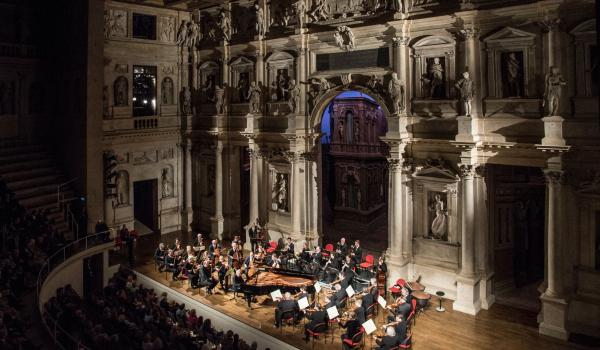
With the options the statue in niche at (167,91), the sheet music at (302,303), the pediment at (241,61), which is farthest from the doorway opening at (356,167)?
the sheet music at (302,303)

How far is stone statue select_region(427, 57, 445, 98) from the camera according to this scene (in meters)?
17.5

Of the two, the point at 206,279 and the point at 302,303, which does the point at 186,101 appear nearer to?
the point at 206,279

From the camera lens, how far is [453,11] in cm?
1667

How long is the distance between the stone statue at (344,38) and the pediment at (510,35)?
546cm

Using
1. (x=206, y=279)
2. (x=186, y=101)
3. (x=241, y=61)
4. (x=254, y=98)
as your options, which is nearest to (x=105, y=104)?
(x=186, y=101)

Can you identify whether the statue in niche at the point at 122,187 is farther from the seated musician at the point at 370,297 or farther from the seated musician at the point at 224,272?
the seated musician at the point at 370,297

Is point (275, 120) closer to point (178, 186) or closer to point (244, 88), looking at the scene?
point (244, 88)

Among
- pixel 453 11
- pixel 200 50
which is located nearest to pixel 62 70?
pixel 200 50

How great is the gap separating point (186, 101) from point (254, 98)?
517cm

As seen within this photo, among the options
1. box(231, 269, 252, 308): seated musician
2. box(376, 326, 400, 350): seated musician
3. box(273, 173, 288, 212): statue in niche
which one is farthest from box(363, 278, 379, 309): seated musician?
box(273, 173, 288, 212): statue in niche

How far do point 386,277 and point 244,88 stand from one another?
12021 millimetres

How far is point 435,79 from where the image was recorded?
17.6 m

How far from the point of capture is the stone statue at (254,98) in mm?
22641

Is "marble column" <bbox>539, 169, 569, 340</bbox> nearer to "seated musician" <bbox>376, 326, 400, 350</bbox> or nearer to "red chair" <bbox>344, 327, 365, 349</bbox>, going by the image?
"seated musician" <bbox>376, 326, 400, 350</bbox>
